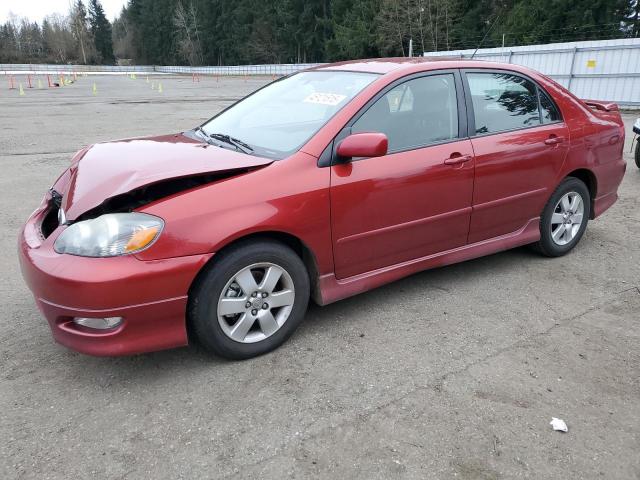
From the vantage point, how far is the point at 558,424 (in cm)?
249

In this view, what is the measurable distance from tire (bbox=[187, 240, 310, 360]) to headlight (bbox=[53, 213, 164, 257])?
0.36 metres

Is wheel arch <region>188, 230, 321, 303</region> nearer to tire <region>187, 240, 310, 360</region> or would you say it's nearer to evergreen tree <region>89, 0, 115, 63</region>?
tire <region>187, 240, 310, 360</region>

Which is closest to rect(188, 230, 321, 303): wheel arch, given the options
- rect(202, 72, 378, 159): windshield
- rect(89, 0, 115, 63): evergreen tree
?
rect(202, 72, 378, 159): windshield

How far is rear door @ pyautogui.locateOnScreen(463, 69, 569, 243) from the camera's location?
3762 millimetres

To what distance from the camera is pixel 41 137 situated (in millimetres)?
11320

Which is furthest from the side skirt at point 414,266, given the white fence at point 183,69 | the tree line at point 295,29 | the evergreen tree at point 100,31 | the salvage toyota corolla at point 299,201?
the evergreen tree at point 100,31

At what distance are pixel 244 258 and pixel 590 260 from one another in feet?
10.5

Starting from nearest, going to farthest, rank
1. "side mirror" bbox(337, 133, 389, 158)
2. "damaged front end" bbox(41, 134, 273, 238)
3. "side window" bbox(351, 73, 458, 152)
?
"damaged front end" bbox(41, 134, 273, 238) < "side mirror" bbox(337, 133, 389, 158) < "side window" bbox(351, 73, 458, 152)

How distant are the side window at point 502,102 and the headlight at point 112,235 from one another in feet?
7.85

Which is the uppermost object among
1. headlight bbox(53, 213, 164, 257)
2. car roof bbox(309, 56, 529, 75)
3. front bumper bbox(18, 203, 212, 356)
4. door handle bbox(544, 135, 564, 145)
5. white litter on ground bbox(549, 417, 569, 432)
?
car roof bbox(309, 56, 529, 75)

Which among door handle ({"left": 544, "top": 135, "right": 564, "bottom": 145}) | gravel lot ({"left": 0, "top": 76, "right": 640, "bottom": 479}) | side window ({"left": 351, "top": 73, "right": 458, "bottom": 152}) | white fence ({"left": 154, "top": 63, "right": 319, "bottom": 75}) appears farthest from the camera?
white fence ({"left": 154, "top": 63, "right": 319, "bottom": 75})

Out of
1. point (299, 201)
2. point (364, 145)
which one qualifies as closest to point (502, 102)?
point (364, 145)

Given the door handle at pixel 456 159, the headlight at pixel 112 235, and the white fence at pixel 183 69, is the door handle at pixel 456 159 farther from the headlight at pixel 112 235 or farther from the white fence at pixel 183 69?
the white fence at pixel 183 69

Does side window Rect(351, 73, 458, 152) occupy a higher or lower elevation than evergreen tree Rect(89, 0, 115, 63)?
lower
